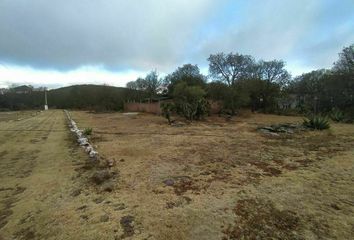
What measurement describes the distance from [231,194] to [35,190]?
3442 mm

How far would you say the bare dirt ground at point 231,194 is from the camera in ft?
10.8

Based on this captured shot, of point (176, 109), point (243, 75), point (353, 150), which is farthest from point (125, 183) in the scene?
point (243, 75)

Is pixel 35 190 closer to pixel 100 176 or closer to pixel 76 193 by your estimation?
pixel 76 193

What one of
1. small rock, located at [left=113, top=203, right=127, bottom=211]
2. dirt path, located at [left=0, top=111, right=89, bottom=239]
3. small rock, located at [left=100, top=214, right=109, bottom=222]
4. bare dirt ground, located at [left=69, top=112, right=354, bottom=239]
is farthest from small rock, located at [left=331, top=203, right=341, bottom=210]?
dirt path, located at [left=0, top=111, right=89, bottom=239]

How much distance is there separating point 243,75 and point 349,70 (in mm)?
15793

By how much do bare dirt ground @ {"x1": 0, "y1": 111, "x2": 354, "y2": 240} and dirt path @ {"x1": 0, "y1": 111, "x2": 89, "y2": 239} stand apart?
17 millimetres

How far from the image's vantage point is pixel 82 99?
50.1m

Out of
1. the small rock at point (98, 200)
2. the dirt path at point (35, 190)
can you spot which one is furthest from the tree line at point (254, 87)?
the small rock at point (98, 200)

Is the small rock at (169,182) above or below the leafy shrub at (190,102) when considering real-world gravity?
below

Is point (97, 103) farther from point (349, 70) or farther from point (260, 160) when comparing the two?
point (260, 160)

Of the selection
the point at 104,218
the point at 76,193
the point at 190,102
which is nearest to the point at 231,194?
the point at 104,218

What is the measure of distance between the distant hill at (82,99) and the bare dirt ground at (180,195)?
32.6m

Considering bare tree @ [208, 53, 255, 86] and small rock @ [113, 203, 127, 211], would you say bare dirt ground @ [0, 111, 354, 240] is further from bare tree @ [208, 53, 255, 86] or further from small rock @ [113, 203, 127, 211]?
bare tree @ [208, 53, 255, 86]

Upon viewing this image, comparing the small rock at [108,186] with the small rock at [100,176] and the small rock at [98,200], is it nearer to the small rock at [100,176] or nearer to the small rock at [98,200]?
the small rock at [100,176]
